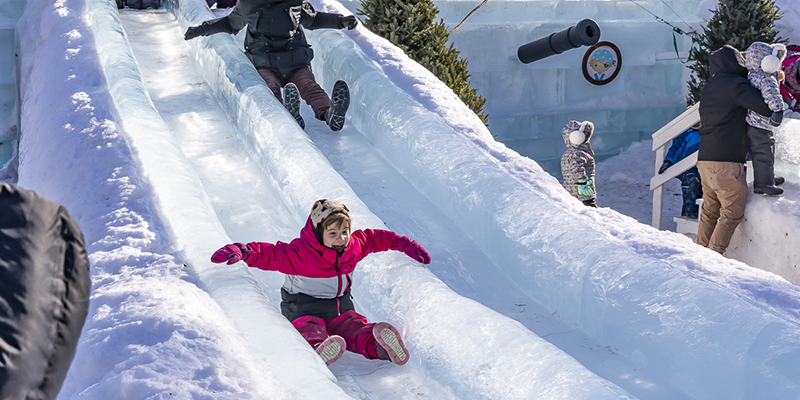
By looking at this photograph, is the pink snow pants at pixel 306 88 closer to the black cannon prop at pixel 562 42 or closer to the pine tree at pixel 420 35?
the pine tree at pixel 420 35

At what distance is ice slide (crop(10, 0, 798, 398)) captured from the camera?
7.88 ft

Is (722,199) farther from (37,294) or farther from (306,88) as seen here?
(37,294)

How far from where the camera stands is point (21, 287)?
2.56 feet

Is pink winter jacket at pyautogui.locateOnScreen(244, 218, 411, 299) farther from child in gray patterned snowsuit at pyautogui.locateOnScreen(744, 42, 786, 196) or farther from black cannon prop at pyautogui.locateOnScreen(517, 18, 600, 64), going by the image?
black cannon prop at pyautogui.locateOnScreen(517, 18, 600, 64)

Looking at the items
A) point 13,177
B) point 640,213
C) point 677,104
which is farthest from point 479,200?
point 677,104

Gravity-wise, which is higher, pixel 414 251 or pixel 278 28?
pixel 278 28

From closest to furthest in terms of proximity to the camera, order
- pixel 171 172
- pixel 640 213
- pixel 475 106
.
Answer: pixel 171 172 → pixel 475 106 → pixel 640 213

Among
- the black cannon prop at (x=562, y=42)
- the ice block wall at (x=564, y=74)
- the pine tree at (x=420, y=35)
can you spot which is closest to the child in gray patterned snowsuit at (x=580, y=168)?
the pine tree at (x=420, y=35)

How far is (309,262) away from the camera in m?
2.69

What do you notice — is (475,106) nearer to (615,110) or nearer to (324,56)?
(324,56)

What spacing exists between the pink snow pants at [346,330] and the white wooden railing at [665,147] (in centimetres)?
399

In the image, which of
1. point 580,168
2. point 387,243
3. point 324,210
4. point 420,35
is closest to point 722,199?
point 580,168

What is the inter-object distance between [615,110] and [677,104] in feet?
3.63

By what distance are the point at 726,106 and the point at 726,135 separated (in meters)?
0.21
